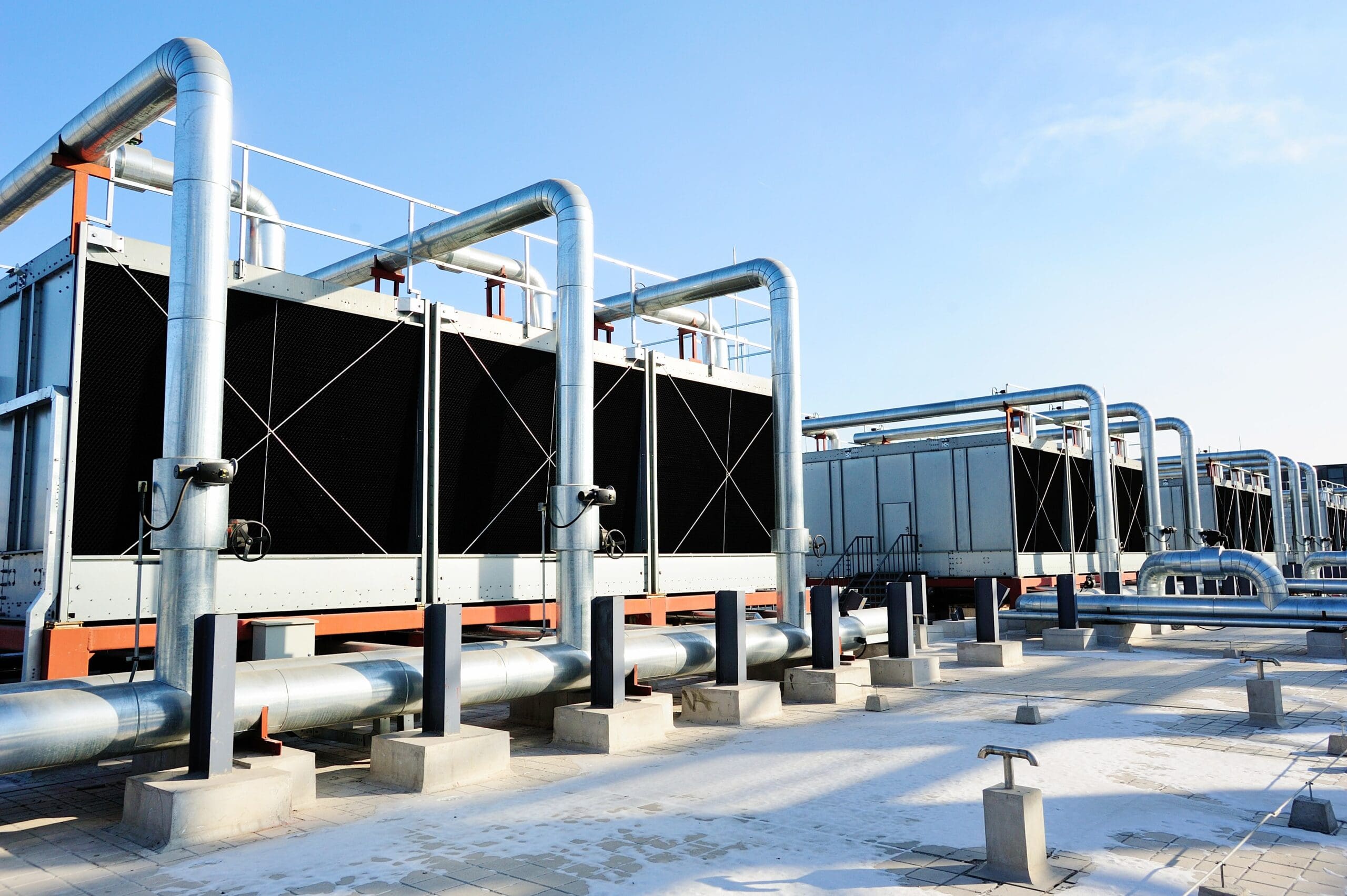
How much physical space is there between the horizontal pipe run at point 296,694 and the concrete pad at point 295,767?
0.95 ft

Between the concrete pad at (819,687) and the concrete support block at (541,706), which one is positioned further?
the concrete pad at (819,687)

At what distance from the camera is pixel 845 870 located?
6.11 metres

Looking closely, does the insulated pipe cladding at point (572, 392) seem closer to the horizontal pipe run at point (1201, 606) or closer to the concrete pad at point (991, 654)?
the concrete pad at point (991, 654)

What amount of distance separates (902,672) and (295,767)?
33.6 feet

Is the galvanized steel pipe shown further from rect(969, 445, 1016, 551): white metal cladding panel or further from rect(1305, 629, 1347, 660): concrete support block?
rect(1305, 629, 1347, 660): concrete support block

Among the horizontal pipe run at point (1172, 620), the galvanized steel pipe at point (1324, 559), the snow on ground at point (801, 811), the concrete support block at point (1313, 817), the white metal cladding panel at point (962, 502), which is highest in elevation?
the white metal cladding panel at point (962, 502)

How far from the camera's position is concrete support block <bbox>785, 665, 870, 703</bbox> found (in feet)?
44.7

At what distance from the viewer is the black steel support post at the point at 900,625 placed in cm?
1551

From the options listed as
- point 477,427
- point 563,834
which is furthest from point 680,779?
point 477,427

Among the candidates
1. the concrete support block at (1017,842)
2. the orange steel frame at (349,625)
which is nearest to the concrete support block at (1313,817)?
the concrete support block at (1017,842)

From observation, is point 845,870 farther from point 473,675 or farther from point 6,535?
point 6,535

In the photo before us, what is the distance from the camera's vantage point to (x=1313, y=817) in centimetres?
684

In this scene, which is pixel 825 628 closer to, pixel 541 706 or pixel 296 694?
pixel 541 706

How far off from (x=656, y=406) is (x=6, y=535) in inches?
374
